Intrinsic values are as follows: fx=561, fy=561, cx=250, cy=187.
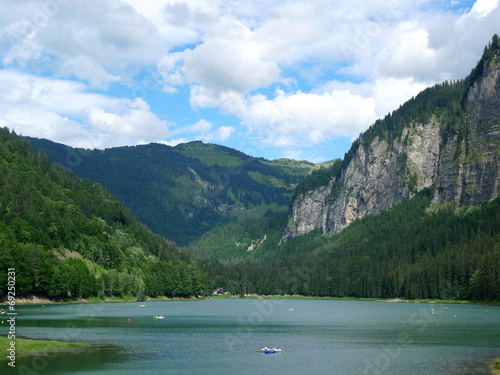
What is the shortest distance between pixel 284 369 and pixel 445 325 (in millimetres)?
73696

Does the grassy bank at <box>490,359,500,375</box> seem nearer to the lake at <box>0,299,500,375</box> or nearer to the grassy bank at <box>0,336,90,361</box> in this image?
the lake at <box>0,299,500,375</box>

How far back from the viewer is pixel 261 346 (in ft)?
314

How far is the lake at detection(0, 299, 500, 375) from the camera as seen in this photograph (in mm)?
72500

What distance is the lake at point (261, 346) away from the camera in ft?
238

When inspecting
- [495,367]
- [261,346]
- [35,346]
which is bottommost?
[261,346]

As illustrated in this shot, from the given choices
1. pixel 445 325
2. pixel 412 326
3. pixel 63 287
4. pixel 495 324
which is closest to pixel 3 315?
pixel 63 287

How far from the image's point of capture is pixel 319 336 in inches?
4409

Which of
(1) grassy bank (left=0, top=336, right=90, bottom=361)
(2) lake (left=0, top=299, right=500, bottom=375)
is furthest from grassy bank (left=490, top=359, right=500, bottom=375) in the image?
(1) grassy bank (left=0, top=336, right=90, bottom=361)

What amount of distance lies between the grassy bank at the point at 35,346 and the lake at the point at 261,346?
135 inches

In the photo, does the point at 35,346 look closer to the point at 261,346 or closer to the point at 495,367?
the point at 261,346

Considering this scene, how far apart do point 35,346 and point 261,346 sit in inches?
1434

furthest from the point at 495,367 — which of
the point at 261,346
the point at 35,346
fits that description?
the point at 35,346

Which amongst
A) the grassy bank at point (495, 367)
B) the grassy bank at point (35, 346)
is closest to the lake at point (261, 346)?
the grassy bank at point (495, 367)

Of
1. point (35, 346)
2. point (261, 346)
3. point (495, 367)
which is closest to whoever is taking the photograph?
point (495, 367)
